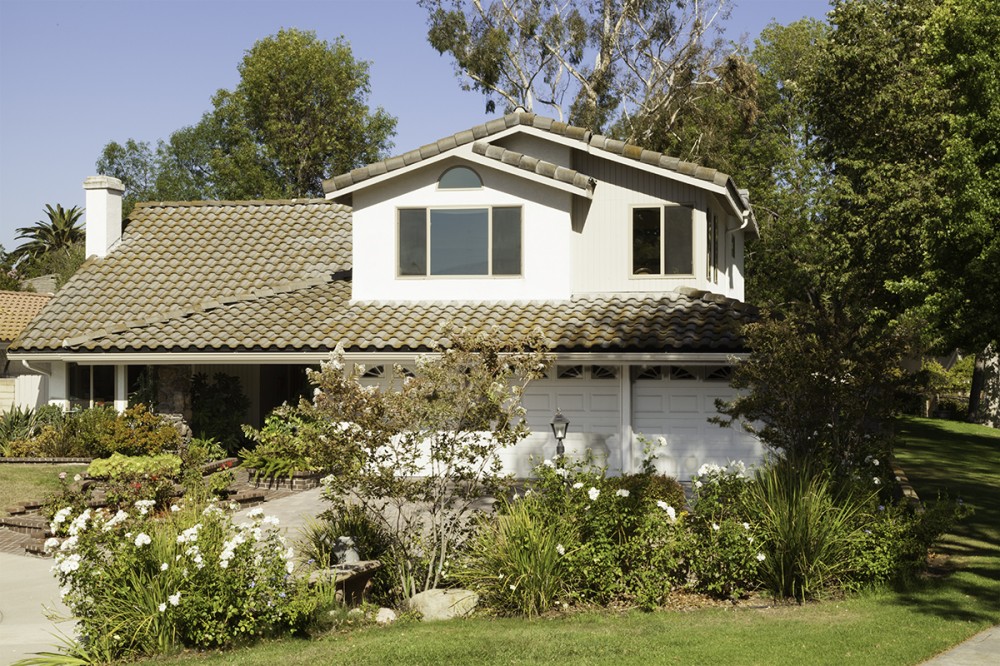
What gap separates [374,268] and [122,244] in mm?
8216

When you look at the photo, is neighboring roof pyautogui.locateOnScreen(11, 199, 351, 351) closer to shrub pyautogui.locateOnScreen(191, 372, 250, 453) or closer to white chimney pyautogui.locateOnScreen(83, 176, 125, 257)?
white chimney pyautogui.locateOnScreen(83, 176, 125, 257)

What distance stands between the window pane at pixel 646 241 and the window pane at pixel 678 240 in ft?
0.62

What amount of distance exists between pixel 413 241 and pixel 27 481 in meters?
8.50

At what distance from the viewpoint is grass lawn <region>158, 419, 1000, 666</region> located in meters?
9.09

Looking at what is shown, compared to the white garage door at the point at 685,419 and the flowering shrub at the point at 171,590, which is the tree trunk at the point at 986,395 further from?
the flowering shrub at the point at 171,590

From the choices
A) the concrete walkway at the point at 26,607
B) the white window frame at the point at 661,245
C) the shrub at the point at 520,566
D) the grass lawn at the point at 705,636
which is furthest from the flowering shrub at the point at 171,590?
the white window frame at the point at 661,245

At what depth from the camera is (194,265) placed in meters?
25.9

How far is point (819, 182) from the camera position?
113 feet

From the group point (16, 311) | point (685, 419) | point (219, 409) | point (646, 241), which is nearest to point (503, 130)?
point (646, 241)

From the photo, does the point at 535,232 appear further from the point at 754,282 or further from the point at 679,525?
the point at 754,282

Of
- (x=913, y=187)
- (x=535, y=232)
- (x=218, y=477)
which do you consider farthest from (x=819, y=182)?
(x=218, y=477)

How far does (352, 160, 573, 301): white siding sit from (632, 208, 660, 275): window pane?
144cm

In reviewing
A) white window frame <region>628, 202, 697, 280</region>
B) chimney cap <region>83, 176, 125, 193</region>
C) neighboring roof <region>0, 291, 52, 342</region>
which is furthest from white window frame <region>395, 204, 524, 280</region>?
neighboring roof <region>0, 291, 52, 342</region>

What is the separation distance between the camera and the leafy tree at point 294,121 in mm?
49344
